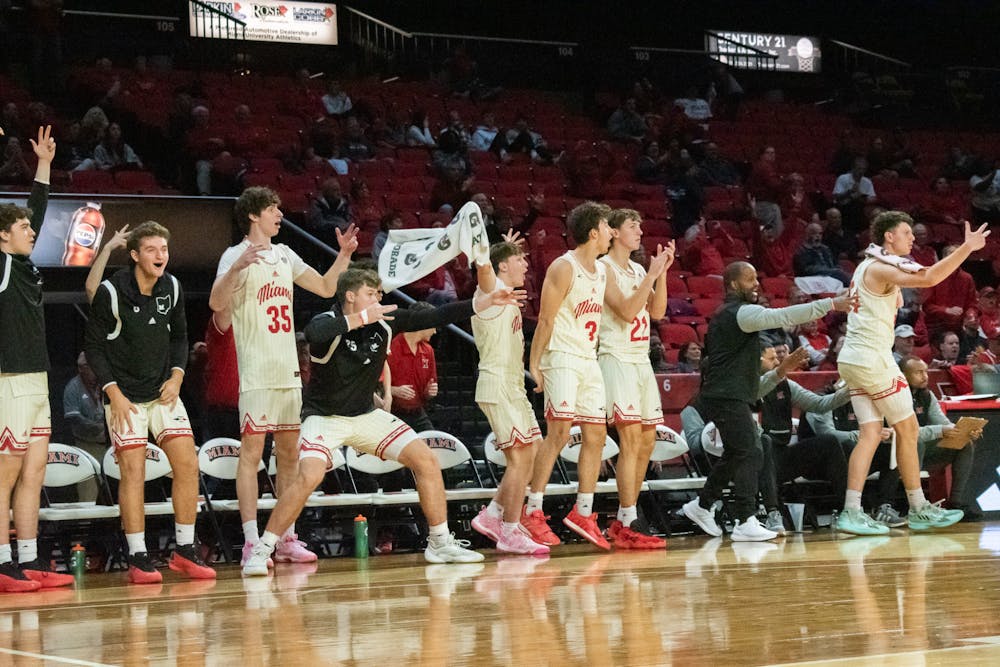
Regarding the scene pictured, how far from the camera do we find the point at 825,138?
2148 centimetres

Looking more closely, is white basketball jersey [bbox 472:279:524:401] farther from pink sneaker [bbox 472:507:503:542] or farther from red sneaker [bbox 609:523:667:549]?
red sneaker [bbox 609:523:667:549]

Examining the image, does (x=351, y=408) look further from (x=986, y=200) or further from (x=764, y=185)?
(x=986, y=200)

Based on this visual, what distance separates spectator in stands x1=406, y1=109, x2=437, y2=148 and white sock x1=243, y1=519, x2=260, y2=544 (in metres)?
9.76

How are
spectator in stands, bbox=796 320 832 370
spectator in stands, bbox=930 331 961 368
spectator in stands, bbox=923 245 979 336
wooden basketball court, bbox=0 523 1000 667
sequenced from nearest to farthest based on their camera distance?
wooden basketball court, bbox=0 523 1000 667 → spectator in stands, bbox=930 331 961 368 → spectator in stands, bbox=796 320 832 370 → spectator in stands, bbox=923 245 979 336

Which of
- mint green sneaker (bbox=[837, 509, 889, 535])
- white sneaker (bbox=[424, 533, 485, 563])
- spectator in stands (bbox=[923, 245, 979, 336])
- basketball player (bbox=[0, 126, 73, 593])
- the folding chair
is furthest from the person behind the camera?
spectator in stands (bbox=[923, 245, 979, 336])

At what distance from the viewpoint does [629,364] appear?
962 cm

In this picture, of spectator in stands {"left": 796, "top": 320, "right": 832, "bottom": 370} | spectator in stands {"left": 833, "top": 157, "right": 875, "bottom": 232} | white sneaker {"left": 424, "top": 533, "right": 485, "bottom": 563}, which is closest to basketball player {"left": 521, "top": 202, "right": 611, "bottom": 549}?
white sneaker {"left": 424, "top": 533, "right": 485, "bottom": 563}

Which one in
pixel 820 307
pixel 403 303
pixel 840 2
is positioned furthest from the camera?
pixel 840 2

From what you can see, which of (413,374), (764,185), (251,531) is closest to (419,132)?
(764,185)

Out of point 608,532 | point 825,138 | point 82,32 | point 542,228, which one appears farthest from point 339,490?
point 825,138

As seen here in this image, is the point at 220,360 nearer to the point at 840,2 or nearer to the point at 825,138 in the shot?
the point at 825,138

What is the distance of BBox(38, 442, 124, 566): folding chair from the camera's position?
8734mm

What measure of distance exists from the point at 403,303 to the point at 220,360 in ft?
11.9

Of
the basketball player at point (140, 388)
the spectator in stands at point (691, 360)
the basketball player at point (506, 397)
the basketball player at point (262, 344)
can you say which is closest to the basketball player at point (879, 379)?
the basketball player at point (506, 397)
